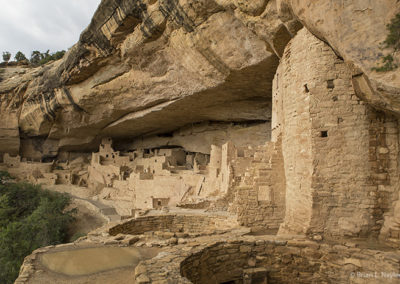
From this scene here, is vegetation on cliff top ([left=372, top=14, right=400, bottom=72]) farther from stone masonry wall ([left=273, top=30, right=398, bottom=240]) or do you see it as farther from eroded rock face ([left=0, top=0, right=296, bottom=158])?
eroded rock face ([left=0, top=0, right=296, bottom=158])

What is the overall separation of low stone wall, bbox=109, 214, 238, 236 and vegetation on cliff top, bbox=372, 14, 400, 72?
5.09 meters

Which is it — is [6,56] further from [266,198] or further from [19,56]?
[266,198]

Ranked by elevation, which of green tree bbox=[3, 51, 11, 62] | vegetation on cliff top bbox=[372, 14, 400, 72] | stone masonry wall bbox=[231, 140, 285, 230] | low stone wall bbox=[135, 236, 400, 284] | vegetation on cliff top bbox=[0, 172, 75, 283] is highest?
green tree bbox=[3, 51, 11, 62]

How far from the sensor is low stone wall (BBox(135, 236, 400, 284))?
427 cm

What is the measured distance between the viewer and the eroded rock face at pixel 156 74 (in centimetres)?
1030

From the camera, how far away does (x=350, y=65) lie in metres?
4.75

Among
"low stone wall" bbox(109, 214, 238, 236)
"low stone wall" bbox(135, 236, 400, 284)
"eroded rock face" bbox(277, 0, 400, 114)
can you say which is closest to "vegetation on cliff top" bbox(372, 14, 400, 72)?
"eroded rock face" bbox(277, 0, 400, 114)

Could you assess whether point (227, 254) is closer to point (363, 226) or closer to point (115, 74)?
point (363, 226)

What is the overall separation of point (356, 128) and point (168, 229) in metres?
5.42

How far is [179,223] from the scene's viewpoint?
8.37m

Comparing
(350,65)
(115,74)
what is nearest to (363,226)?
(350,65)

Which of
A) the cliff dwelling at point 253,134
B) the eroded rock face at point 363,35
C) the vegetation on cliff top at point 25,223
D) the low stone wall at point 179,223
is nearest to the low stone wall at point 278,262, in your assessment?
the cliff dwelling at point 253,134

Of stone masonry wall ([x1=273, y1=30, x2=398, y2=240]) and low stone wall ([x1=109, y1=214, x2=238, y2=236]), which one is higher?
stone masonry wall ([x1=273, y1=30, x2=398, y2=240])

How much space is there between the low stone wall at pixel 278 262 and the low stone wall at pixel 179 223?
261cm
